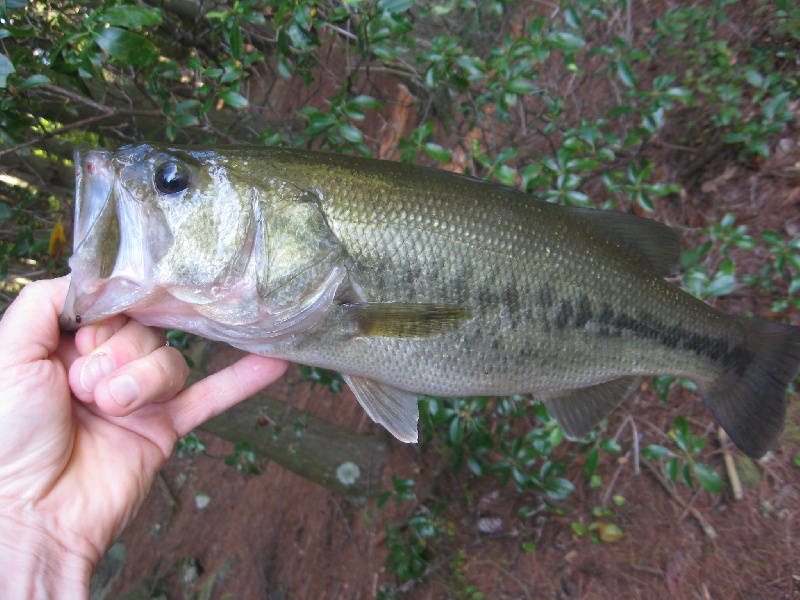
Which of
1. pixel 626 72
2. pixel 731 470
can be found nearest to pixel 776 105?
pixel 626 72

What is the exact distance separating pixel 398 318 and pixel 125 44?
138 centimetres

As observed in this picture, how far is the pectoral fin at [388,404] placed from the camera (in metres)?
1.83

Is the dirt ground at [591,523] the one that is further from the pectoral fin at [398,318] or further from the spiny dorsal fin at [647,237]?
the pectoral fin at [398,318]

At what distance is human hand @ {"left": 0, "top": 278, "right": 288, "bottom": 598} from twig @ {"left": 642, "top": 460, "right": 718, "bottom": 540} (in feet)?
9.78

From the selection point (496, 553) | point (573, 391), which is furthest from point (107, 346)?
point (496, 553)

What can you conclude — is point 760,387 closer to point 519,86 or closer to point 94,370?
point 519,86

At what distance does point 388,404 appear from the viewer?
1863 mm

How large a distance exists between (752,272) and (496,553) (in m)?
2.64

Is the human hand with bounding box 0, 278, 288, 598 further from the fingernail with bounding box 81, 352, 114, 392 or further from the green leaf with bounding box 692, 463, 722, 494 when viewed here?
the green leaf with bounding box 692, 463, 722, 494

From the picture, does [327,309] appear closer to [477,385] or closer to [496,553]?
[477,385]

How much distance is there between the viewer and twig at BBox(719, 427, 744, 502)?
2.93 metres

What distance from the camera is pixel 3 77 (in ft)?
5.26

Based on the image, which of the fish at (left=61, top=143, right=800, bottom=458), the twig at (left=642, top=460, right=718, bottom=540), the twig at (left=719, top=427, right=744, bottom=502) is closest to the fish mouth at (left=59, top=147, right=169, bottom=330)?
the fish at (left=61, top=143, right=800, bottom=458)

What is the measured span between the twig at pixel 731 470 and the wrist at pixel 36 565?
336 centimetres
